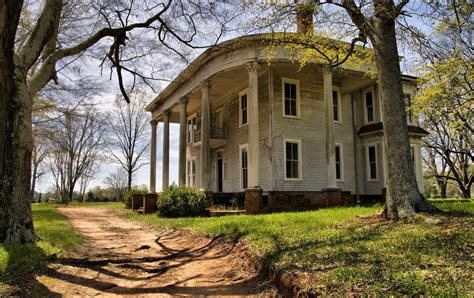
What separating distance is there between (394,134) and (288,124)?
358 inches

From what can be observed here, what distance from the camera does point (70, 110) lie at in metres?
→ 21.7

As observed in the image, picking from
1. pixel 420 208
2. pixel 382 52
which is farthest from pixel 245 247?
pixel 382 52

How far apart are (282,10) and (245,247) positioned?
227 inches

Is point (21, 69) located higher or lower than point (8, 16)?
lower

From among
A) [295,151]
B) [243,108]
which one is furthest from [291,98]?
[243,108]

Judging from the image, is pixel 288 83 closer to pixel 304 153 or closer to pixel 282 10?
pixel 304 153

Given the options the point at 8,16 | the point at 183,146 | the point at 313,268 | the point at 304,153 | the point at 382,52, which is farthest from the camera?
the point at 183,146

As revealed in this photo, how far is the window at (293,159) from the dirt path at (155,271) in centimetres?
838

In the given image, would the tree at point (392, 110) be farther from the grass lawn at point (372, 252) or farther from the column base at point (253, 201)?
the column base at point (253, 201)

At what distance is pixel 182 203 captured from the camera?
14977 mm

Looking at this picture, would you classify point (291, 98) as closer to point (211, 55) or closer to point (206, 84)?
point (206, 84)

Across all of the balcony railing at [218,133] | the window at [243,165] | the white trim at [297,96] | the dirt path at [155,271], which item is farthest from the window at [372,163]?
the dirt path at [155,271]

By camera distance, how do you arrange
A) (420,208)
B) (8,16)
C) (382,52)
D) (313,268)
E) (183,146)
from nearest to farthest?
(313,268), (8,16), (420,208), (382,52), (183,146)

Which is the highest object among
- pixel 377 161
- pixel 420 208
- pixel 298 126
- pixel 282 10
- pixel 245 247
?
pixel 282 10
